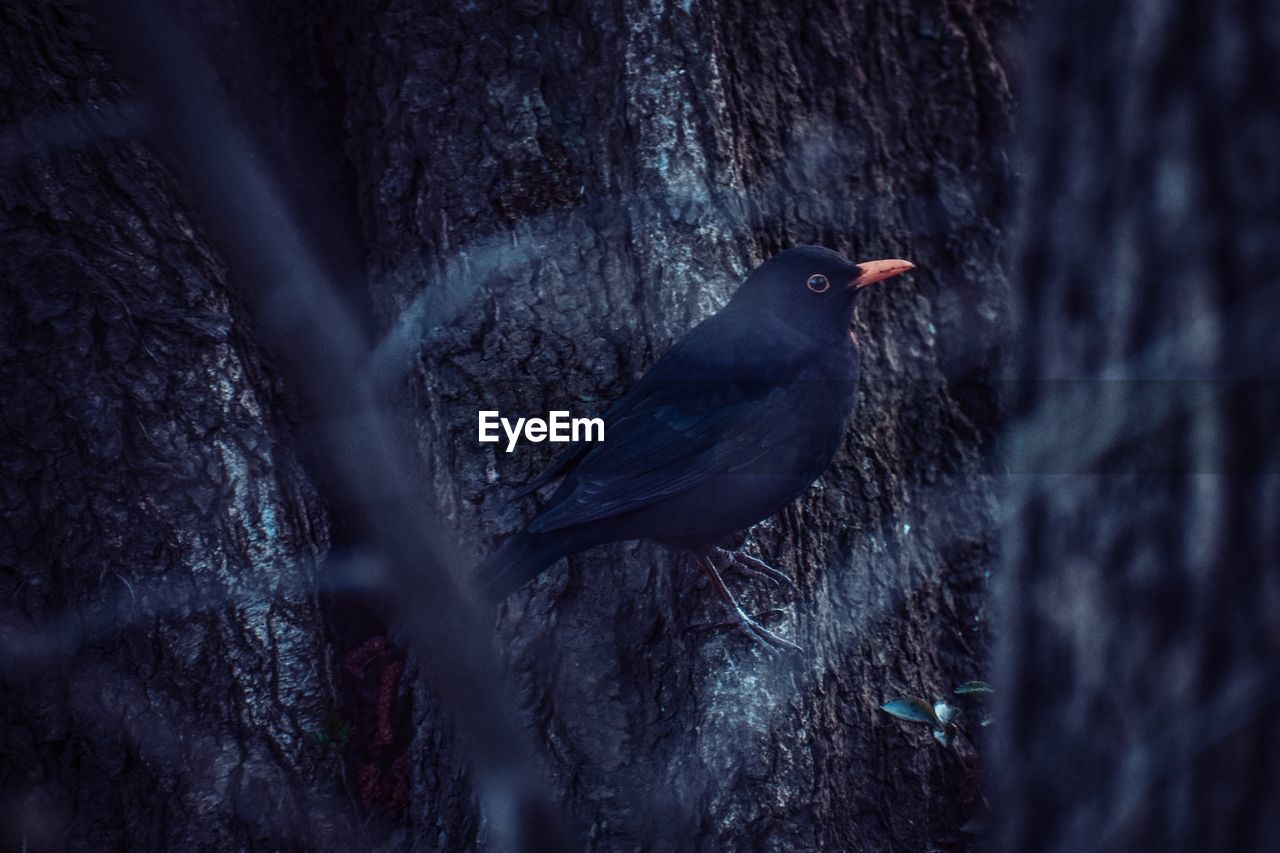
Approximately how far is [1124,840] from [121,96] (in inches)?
125

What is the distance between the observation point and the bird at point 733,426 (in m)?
2.91

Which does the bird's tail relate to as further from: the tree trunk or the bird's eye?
the bird's eye

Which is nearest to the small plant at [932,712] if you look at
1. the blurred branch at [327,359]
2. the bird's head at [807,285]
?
the bird's head at [807,285]

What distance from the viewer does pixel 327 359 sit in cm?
109

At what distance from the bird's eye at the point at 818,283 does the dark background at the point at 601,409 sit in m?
0.31

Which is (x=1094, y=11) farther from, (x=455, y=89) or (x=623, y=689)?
(x=455, y=89)

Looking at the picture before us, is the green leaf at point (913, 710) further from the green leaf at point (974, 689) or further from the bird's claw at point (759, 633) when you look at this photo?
the bird's claw at point (759, 633)

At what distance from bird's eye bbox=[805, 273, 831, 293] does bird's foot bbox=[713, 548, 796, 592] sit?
34.7 inches

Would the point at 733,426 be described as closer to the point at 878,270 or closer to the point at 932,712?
the point at 878,270

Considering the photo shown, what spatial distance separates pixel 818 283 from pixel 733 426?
0.55 metres

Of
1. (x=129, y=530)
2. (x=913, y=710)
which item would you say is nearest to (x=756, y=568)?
(x=913, y=710)

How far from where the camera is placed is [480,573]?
2.66 meters

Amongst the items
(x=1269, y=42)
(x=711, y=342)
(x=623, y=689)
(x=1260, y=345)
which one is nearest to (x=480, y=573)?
(x=623, y=689)

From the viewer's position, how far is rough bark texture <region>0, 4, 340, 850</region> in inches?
104
